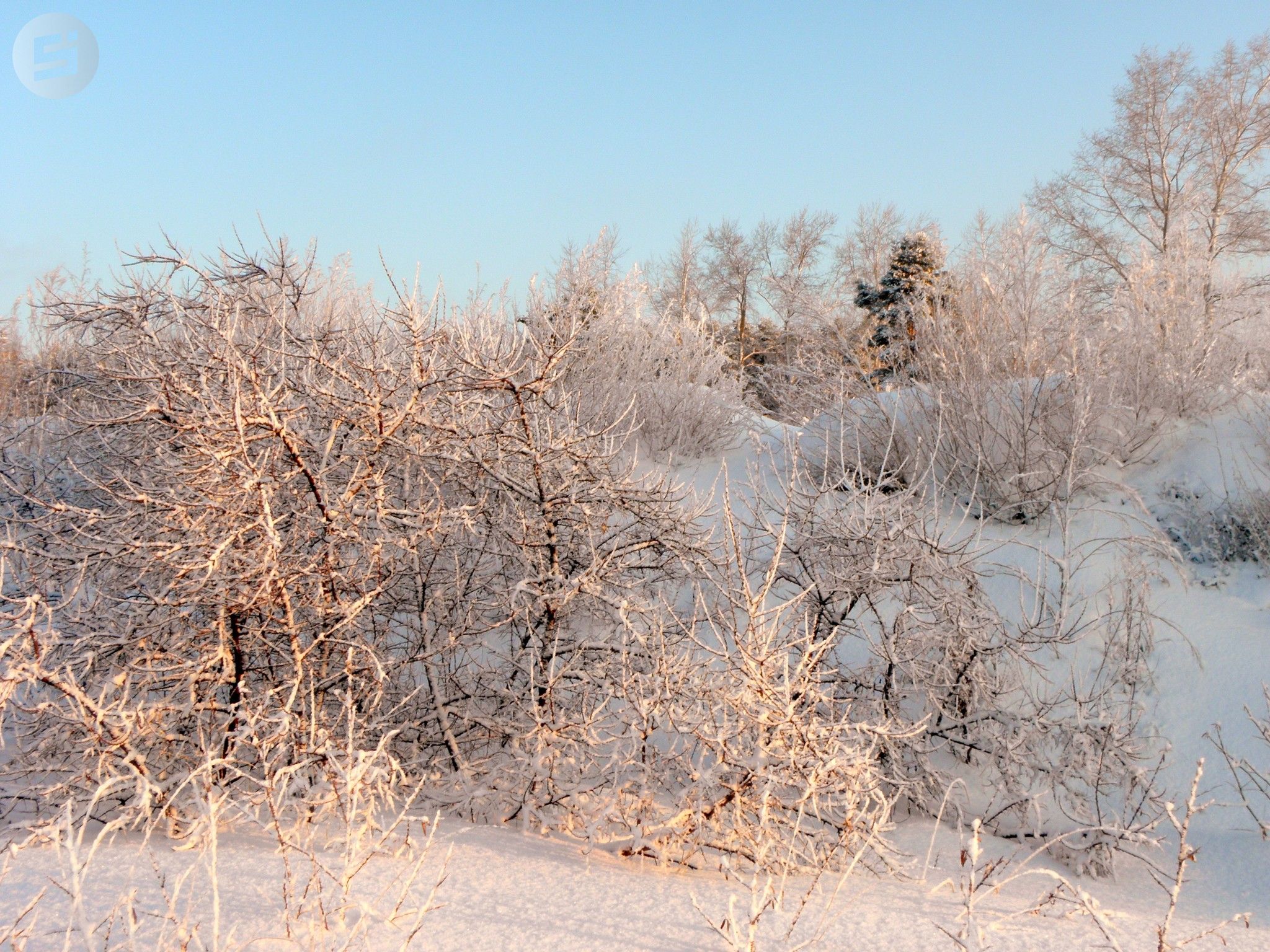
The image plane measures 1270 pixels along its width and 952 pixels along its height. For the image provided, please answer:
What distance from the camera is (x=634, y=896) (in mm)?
2949

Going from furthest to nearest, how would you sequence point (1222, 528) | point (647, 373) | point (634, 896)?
point (647, 373) → point (1222, 528) → point (634, 896)

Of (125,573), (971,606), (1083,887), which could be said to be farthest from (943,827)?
(125,573)

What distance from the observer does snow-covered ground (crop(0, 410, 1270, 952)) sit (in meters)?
2.53

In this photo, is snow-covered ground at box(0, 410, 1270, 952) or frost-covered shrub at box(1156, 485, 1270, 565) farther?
frost-covered shrub at box(1156, 485, 1270, 565)

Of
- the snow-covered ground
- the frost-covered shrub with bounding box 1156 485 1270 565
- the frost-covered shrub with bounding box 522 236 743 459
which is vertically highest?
the frost-covered shrub with bounding box 522 236 743 459

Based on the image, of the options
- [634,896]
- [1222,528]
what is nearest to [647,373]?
[1222,528]

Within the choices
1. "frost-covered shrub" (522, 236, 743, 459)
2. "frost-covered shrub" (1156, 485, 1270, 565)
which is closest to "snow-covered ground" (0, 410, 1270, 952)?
"frost-covered shrub" (1156, 485, 1270, 565)

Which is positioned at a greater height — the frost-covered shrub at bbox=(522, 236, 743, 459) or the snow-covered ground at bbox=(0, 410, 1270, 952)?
the frost-covered shrub at bbox=(522, 236, 743, 459)

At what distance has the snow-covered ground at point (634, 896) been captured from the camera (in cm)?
253

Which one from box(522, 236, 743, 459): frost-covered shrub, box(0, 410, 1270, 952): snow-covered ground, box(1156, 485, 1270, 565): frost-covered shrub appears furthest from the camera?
box(522, 236, 743, 459): frost-covered shrub

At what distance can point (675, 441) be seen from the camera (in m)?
9.47

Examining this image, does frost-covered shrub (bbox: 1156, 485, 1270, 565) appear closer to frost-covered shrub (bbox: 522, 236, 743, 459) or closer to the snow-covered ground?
the snow-covered ground

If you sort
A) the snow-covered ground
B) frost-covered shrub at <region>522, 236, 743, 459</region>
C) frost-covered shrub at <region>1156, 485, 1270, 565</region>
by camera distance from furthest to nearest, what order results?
frost-covered shrub at <region>522, 236, 743, 459</region>, frost-covered shrub at <region>1156, 485, 1270, 565</region>, the snow-covered ground

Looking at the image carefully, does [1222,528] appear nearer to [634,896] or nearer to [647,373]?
[647,373]
